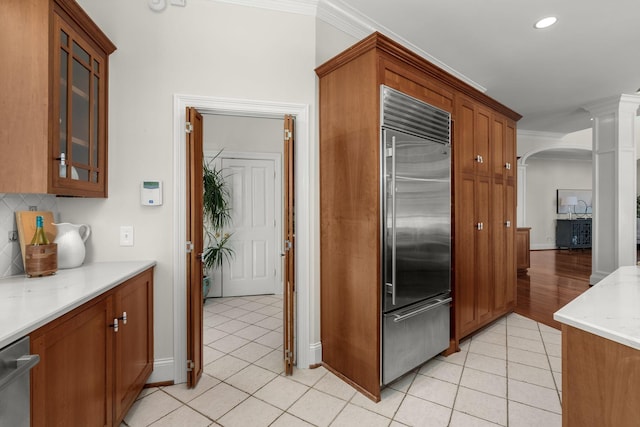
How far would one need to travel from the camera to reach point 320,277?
99.6 inches

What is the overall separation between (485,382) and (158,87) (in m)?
3.13

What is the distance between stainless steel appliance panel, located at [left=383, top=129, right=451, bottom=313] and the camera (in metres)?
2.06

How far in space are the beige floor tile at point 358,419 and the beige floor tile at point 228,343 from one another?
4.15 ft

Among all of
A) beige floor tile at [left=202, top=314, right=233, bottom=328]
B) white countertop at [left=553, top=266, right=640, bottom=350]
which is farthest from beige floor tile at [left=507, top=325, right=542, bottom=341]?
beige floor tile at [left=202, top=314, right=233, bottom=328]

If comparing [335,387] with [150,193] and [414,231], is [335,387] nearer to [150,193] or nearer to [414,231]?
Result: [414,231]

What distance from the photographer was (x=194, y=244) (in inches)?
86.1

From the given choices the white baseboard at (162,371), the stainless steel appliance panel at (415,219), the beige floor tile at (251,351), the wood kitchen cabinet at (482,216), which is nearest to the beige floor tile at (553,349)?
the wood kitchen cabinet at (482,216)

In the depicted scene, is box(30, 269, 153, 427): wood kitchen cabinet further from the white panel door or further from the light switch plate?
the white panel door

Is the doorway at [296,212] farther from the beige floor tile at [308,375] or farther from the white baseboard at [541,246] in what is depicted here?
the white baseboard at [541,246]

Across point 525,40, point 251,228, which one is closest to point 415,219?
point 525,40

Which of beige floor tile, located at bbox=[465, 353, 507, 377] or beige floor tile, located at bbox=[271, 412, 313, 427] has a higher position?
beige floor tile, located at bbox=[465, 353, 507, 377]

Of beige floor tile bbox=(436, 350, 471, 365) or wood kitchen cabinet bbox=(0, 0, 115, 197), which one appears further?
beige floor tile bbox=(436, 350, 471, 365)

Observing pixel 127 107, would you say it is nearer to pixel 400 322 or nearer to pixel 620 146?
pixel 400 322

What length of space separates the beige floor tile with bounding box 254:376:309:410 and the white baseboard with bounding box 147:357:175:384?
65 cm
